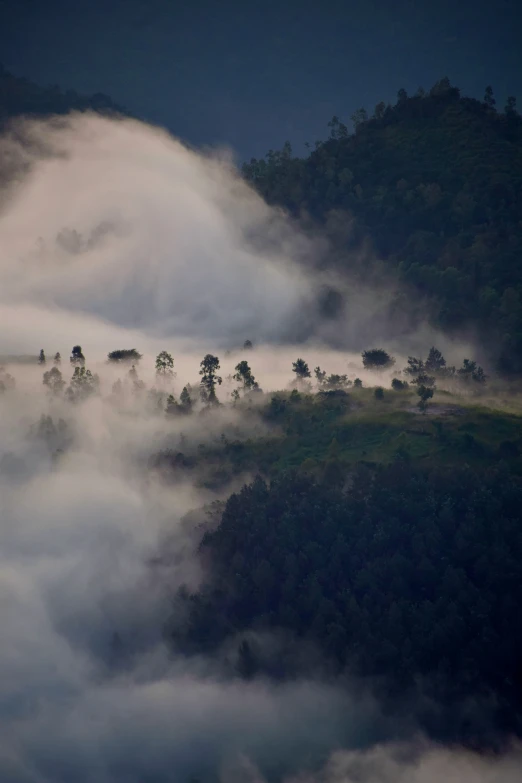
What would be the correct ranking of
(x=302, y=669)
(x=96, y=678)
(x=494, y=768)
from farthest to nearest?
(x=96, y=678) < (x=302, y=669) < (x=494, y=768)

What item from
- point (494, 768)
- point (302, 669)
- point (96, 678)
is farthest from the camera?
point (96, 678)

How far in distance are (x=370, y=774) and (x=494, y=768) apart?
19466 millimetres

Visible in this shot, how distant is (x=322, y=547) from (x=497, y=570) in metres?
30.8

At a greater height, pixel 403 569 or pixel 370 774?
pixel 403 569

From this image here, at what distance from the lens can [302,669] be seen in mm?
174875

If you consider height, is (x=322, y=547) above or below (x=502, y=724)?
above

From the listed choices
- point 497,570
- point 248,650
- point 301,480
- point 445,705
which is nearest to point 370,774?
point 445,705

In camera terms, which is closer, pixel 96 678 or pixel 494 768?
pixel 494 768

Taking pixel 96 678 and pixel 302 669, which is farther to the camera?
pixel 96 678

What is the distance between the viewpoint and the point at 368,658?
16700 centimetres

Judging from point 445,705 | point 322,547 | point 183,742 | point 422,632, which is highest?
point 322,547

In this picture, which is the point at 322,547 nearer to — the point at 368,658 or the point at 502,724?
the point at 368,658

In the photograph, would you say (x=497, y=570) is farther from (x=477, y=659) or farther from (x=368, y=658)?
(x=368, y=658)

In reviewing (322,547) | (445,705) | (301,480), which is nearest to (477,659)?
(445,705)
